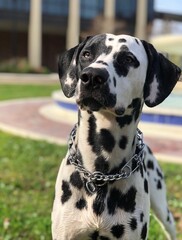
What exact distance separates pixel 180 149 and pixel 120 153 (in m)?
6.47

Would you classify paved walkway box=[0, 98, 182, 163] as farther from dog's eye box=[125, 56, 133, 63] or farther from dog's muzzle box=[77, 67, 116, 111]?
dog's muzzle box=[77, 67, 116, 111]

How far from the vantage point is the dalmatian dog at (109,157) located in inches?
134

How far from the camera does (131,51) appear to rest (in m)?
3.35

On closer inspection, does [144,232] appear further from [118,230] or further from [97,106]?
[97,106]

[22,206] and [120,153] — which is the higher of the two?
[120,153]

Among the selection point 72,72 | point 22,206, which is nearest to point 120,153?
point 72,72

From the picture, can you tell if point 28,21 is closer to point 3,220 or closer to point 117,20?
point 117,20

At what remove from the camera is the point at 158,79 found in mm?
3455

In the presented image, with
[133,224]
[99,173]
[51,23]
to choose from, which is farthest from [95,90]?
[51,23]

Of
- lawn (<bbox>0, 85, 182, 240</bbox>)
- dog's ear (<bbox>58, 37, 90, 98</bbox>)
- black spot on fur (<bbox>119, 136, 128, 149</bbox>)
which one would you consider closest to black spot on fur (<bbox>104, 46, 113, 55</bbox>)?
dog's ear (<bbox>58, 37, 90, 98</bbox>)

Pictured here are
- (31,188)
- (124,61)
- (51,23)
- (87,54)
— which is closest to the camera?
(124,61)

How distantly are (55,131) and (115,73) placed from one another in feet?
28.0

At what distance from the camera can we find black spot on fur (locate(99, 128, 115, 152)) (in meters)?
3.52

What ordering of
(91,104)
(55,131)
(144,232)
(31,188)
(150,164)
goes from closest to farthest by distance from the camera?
(91,104)
(144,232)
(150,164)
(31,188)
(55,131)
